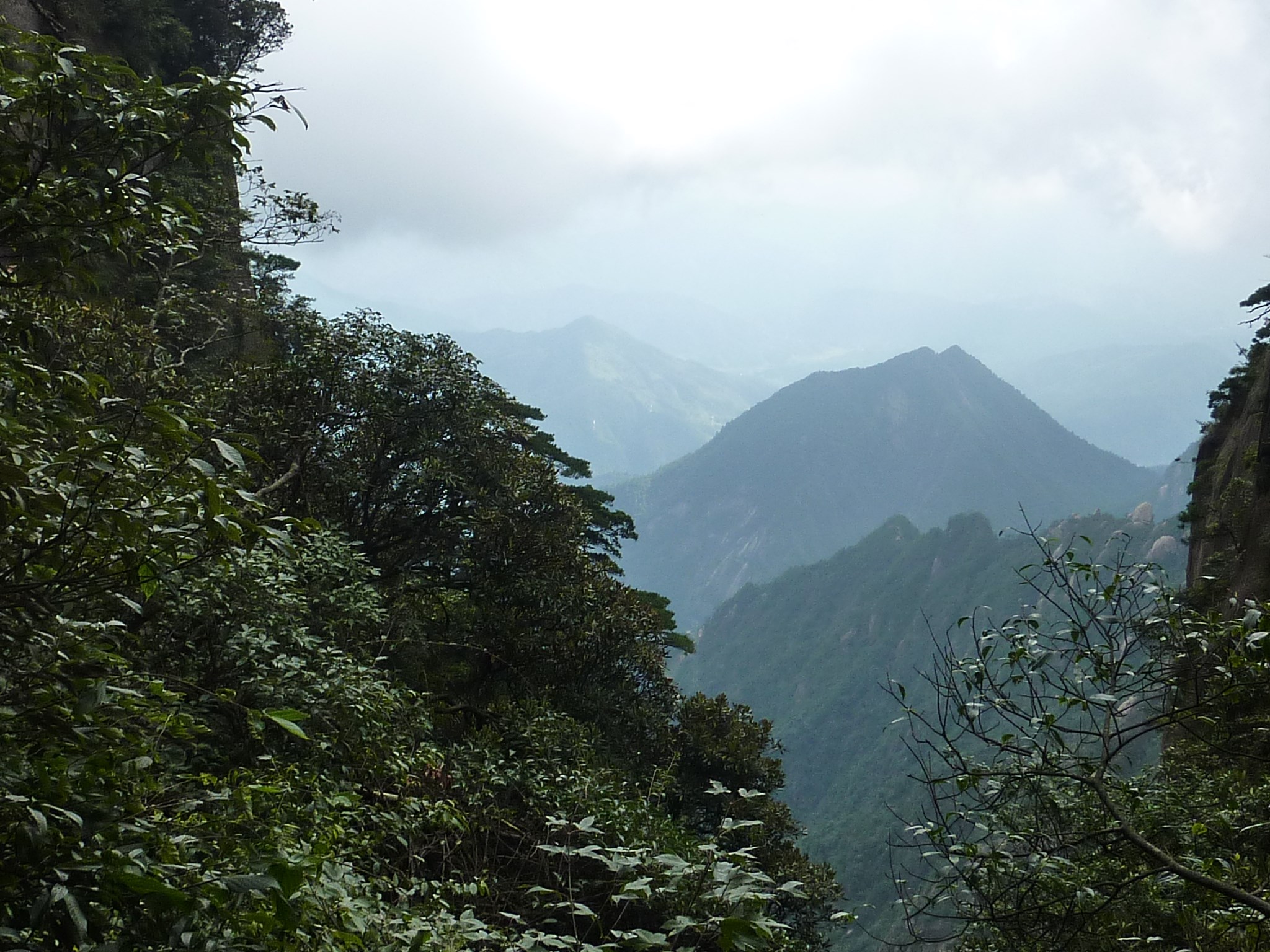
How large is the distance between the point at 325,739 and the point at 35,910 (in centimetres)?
464

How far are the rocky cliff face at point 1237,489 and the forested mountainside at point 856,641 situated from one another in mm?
43888

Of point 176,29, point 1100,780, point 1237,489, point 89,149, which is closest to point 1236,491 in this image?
point 1237,489

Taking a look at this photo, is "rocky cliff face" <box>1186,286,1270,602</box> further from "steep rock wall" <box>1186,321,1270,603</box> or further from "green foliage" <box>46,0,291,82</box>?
"green foliage" <box>46,0,291,82</box>

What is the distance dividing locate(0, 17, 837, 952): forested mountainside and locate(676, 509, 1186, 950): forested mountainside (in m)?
58.0

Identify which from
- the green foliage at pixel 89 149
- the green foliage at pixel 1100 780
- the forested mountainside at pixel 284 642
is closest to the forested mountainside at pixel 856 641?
the forested mountainside at pixel 284 642

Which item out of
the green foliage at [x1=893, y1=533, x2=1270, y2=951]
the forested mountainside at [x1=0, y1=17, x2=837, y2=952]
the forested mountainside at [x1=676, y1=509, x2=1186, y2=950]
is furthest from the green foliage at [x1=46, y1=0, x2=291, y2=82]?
the forested mountainside at [x1=676, y1=509, x2=1186, y2=950]

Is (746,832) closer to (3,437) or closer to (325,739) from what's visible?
(325,739)

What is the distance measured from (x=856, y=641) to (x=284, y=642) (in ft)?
387

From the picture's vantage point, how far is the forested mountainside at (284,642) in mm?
2424

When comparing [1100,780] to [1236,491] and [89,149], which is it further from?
[1236,491]

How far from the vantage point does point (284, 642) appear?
7.05 metres

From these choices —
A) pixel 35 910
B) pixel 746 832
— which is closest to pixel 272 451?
pixel 746 832

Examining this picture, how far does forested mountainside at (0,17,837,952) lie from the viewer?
95.4 inches

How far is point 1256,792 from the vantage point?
6527 mm
